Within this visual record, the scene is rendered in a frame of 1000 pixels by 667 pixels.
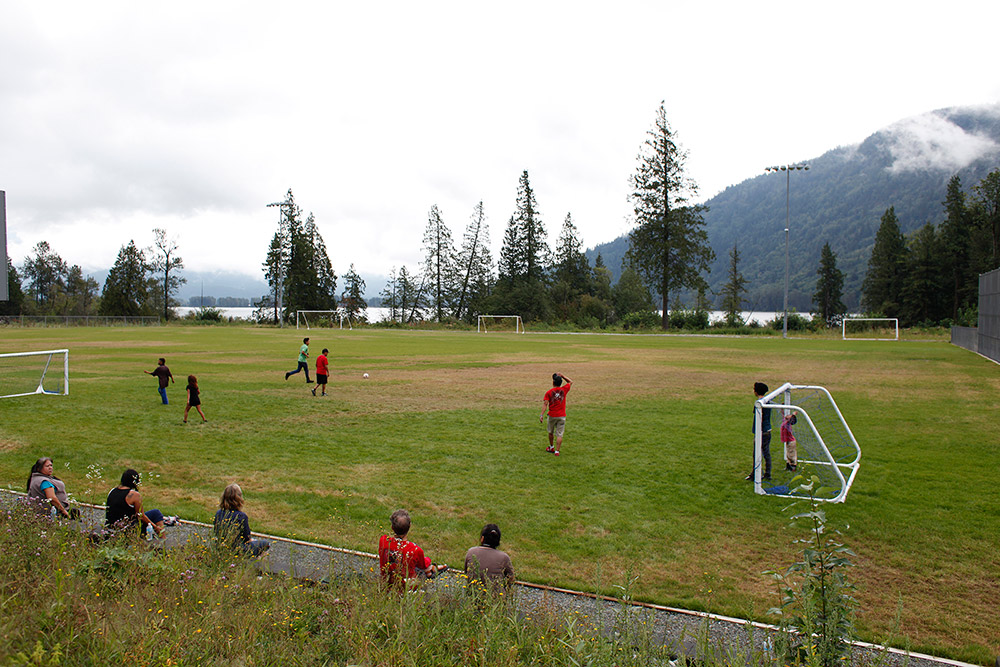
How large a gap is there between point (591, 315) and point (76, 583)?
80665 mm

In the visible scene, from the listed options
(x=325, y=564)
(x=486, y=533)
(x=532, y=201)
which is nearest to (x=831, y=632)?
(x=486, y=533)

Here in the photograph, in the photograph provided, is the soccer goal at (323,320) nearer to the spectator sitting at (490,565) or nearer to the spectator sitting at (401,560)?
the spectator sitting at (401,560)

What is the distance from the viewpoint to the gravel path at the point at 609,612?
4.55 metres

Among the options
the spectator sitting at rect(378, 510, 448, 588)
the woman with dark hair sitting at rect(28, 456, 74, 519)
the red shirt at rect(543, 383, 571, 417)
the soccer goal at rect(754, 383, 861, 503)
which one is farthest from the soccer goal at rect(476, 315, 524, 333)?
the spectator sitting at rect(378, 510, 448, 588)

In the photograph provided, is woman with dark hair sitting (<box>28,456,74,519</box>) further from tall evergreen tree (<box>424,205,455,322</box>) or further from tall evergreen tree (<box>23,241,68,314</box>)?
tall evergreen tree (<box>23,241,68,314</box>)

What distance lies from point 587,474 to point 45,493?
765 cm

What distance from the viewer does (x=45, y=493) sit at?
7141 mm

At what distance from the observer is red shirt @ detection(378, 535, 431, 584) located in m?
5.26

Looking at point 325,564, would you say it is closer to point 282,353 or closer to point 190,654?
point 190,654

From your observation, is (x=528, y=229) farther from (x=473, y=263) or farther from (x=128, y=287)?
(x=128, y=287)

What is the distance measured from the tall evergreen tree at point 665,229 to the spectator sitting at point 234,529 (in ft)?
216

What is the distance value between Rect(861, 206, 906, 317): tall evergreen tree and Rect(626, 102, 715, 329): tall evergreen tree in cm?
2949

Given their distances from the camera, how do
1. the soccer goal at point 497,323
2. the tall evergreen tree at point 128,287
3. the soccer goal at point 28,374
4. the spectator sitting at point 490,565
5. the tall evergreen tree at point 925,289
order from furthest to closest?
the tall evergreen tree at point 128,287 → the tall evergreen tree at point 925,289 → the soccer goal at point 497,323 → the soccer goal at point 28,374 → the spectator sitting at point 490,565

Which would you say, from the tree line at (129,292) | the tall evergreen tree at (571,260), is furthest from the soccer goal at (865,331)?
the tree line at (129,292)
